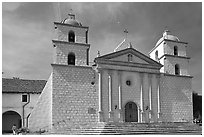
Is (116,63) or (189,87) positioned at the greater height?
A: (116,63)

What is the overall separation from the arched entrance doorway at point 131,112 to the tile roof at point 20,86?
850cm

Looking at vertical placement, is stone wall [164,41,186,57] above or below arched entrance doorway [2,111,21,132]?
above

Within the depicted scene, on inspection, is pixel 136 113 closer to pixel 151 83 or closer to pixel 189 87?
pixel 151 83

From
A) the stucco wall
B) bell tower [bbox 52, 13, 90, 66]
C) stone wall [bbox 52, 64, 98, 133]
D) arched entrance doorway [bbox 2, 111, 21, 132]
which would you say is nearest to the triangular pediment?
bell tower [bbox 52, 13, 90, 66]

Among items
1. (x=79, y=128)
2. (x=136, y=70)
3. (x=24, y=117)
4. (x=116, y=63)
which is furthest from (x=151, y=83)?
(x=24, y=117)

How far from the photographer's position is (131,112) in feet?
64.3

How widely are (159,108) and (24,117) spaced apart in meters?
10.8

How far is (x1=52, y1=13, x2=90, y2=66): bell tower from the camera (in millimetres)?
18547

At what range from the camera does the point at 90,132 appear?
15.9 meters

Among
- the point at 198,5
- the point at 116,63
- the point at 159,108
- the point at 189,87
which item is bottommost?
the point at 159,108

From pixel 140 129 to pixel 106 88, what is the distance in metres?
3.51

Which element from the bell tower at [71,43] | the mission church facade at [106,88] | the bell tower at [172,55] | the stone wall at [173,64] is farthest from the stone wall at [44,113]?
the stone wall at [173,64]

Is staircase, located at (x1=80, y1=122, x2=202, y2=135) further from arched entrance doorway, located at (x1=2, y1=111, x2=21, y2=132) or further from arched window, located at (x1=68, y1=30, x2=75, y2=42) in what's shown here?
arched entrance doorway, located at (x1=2, y1=111, x2=21, y2=132)

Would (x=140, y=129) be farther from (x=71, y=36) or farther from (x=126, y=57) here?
(x=71, y=36)
